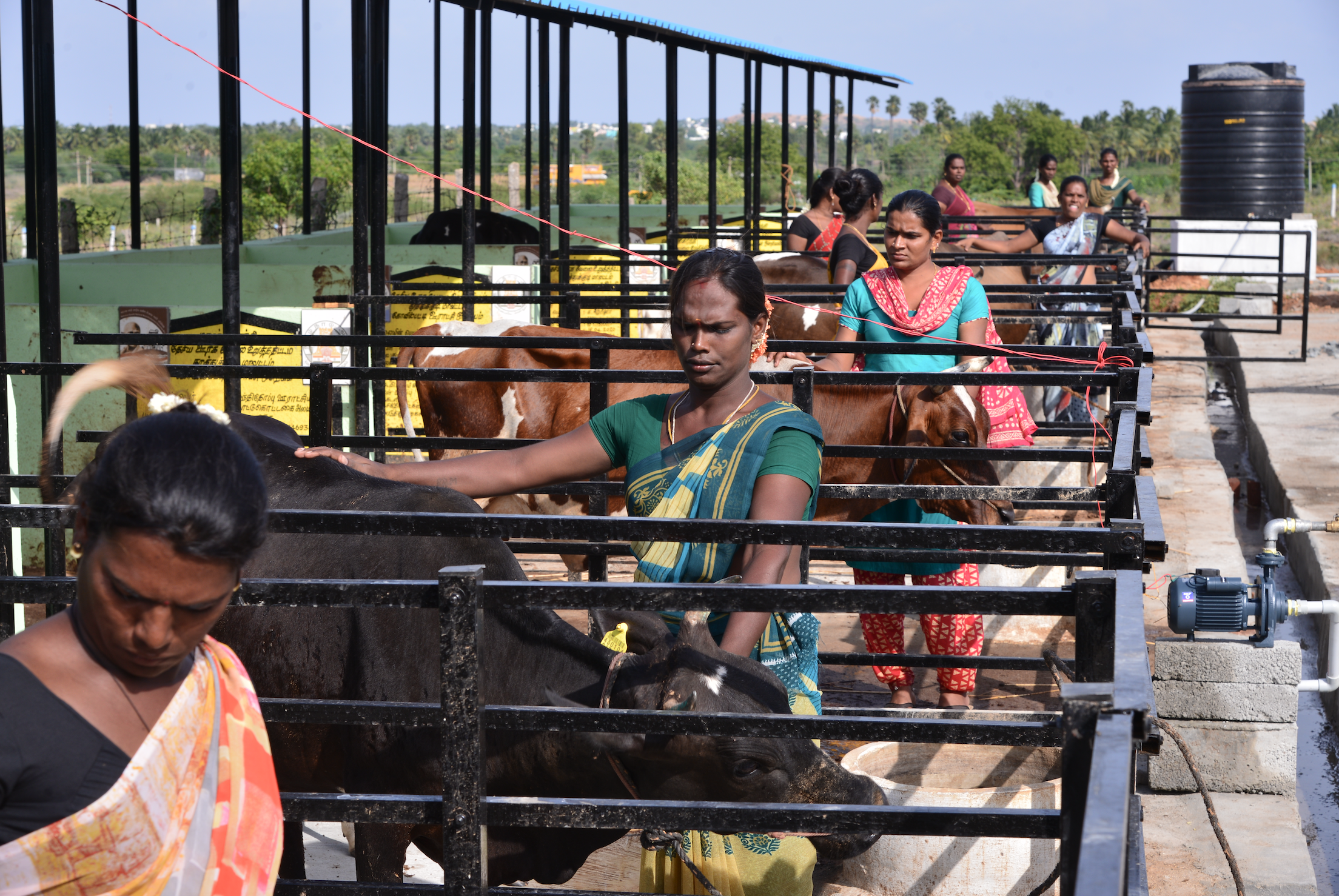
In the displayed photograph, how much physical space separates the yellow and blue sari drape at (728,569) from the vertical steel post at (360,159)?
520 centimetres

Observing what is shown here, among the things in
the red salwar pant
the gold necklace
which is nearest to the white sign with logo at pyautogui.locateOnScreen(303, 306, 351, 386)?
the red salwar pant

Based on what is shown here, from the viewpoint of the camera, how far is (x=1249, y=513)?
10.4 meters

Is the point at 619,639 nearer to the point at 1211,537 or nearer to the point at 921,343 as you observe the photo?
the point at 921,343

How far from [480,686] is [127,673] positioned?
63cm

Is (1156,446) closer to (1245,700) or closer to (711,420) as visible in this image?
(1245,700)

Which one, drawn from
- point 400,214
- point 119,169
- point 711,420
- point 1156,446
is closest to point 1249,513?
point 1156,446

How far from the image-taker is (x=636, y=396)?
5711 mm

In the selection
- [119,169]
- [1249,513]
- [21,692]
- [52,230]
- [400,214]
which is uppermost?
[119,169]

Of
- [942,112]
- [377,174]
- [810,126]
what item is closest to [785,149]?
[810,126]

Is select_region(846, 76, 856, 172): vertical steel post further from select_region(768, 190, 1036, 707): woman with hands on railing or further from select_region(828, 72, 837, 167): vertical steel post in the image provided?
select_region(768, 190, 1036, 707): woman with hands on railing

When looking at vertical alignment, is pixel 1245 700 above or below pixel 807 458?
below

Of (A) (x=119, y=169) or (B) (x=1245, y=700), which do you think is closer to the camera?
(B) (x=1245, y=700)

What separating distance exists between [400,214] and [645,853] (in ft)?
66.8

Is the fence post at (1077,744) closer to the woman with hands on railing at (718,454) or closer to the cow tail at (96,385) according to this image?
the woman with hands on railing at (718,454)
